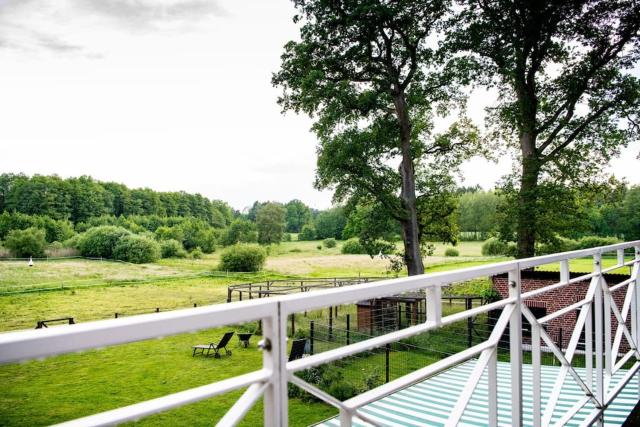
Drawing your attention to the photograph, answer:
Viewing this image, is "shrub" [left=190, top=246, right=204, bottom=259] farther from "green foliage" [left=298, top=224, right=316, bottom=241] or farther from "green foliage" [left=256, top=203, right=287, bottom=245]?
"green foliage" [left=298, top=224, right=316, bottom=241]

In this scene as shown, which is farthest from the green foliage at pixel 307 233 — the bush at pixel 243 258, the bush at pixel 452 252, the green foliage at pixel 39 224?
the green foliage at pixel 39 224

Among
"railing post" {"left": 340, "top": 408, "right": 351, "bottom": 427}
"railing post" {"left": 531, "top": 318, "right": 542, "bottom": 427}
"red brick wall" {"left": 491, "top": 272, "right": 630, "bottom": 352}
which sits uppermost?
"railing post" {"left": 340, "top": 408, "right": 351, "bottom": 427}

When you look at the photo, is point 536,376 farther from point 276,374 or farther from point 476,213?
point 476,213

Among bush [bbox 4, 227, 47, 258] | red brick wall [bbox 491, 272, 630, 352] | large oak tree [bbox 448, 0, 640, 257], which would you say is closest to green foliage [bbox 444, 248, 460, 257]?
large oak tree [bbox 448, 0, 640, 257]

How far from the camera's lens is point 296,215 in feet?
144

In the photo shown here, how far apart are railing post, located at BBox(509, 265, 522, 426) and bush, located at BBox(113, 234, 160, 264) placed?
37.5m

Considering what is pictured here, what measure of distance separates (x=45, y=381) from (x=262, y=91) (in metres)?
55.2

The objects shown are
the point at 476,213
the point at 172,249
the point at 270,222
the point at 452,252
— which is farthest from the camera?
the point at 270,222

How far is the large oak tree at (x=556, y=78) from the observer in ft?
43.9

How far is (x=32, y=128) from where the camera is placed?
53.7m

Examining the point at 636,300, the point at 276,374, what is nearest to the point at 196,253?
the point at 636,300

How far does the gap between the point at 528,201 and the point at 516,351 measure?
1242 centimetres

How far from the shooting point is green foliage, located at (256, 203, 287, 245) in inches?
1665

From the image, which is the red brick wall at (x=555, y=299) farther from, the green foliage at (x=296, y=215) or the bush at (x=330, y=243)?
the green foliage at (x=296, y=215)
